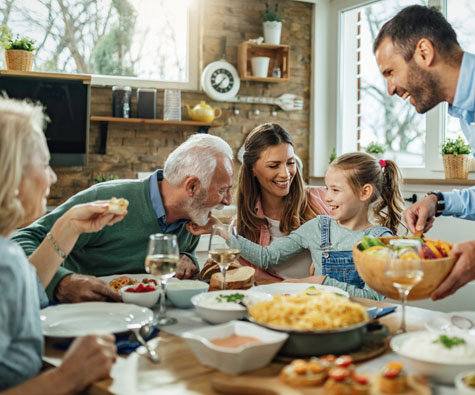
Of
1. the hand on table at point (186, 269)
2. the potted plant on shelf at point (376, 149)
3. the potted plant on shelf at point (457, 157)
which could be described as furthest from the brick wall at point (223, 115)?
the hand on table at point (186, 269)

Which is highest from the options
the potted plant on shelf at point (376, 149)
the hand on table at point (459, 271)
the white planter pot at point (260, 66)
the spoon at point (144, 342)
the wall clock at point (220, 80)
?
the white planter pot at point (260, 66)

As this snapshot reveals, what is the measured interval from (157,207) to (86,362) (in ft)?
3.70

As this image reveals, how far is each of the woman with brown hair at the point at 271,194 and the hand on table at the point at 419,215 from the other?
70 centimetres

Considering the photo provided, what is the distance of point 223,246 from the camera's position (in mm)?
1547

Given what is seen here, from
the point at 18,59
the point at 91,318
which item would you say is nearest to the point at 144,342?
the point at 91,318

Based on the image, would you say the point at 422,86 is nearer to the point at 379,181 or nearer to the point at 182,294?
the point at 379,181

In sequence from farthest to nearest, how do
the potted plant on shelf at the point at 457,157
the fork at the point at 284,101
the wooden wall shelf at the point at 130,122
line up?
the fork at the point at 284,101 → the wooden wall shelf at the point at 130,122 → the potted plant on shelf at the point at 457,157

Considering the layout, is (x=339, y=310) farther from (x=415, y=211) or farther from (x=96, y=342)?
(x=415, y=211)

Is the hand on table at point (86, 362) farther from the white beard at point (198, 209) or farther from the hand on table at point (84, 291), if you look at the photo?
the white beard at point (198, 209)

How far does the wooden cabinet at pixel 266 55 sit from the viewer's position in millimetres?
4805

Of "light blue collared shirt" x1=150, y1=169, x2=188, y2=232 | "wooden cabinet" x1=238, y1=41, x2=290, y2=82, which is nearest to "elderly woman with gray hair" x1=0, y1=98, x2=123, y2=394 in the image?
"light blue collared shirt" x1=150, y1=169, x2=188, y2=232

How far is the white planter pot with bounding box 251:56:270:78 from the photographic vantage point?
4809mm

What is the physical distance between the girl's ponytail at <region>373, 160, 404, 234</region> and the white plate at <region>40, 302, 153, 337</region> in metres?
1.34

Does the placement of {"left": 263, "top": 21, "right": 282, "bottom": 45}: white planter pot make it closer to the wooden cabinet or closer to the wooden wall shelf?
the wooden cabinet
